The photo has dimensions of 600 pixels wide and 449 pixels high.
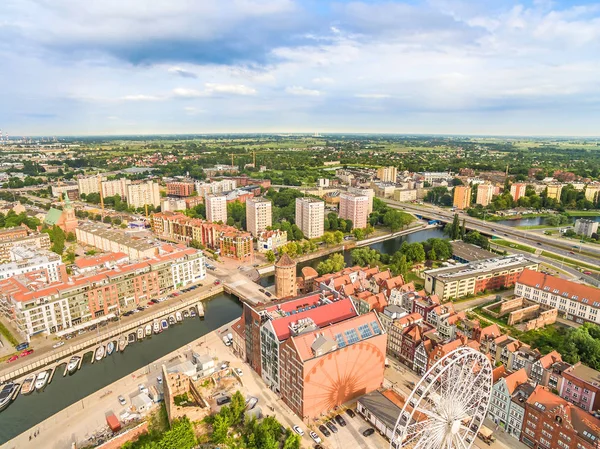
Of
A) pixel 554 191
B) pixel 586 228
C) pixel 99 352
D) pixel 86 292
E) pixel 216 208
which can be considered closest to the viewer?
pixel 99 352

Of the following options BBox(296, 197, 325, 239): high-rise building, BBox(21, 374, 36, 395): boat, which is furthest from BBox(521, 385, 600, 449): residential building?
BBox(296, 197, 325, 239): high-rise building

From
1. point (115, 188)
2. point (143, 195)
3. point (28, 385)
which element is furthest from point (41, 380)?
point (115, 188)

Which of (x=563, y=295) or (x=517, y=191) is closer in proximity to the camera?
(x=563, y=295)

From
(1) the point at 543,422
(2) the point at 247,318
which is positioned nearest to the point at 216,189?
(2) the point at 247,318

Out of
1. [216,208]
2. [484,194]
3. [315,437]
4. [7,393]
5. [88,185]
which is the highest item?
[88,185]

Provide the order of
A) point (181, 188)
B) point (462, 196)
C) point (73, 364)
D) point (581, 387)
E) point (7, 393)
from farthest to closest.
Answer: point (181, 188) < point (462, 196) < point (73, 364) < point (7, 393) < point (581, 387)

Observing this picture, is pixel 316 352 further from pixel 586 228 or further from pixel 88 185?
pixel 88 185

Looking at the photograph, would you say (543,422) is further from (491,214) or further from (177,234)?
(491,214)
